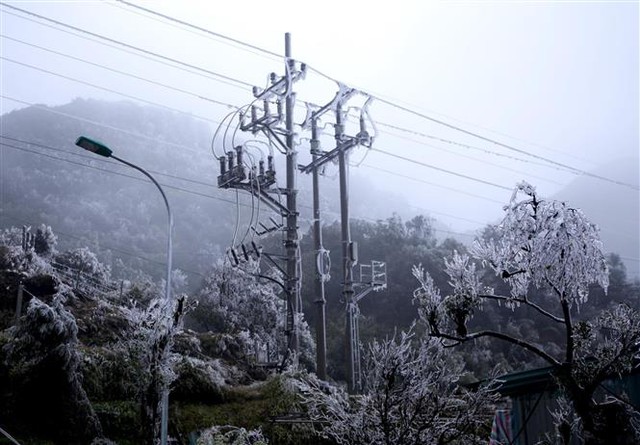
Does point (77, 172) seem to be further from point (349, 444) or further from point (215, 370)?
point (349, 444)

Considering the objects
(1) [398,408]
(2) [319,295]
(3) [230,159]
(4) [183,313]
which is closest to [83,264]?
(3) [230,159]

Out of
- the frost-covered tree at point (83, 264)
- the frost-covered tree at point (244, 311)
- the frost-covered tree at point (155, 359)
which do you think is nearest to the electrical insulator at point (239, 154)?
the frost-covered tree at point (155, 359)

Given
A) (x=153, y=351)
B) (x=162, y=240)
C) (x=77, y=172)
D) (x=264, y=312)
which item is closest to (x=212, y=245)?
(x=162, y=240)

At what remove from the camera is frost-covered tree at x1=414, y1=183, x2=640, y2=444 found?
962cm

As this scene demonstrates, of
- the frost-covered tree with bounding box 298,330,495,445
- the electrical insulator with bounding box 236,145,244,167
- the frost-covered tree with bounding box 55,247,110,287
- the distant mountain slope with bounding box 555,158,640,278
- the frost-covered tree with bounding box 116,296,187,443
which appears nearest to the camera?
the frost-covered tree with bounding box 298,330,495,445

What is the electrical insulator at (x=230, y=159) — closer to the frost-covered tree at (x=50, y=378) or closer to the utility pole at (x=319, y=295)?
the utility pole at (x=319, y=295)

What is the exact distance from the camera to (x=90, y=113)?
359 feet

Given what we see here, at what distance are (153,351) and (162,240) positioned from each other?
64.4 metres

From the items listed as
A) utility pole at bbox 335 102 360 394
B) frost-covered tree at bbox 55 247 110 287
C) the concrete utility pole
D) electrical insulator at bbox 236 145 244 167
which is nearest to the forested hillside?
frost-covered tree at bbox 55 247 110 287

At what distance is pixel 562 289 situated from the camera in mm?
9930

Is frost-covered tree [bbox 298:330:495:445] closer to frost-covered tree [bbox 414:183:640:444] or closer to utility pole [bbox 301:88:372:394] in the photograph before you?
frost-covered tree [bbox 414:183:640:444]

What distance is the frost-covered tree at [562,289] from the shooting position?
962 cm

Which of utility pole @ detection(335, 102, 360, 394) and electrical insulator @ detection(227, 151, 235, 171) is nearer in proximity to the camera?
utility pole @ detection(335, 102, 360, 394)

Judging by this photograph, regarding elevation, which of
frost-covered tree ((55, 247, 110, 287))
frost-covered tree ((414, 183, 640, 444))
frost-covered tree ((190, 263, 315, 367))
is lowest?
frost-covered tree ((414, 183, 640, 444))
